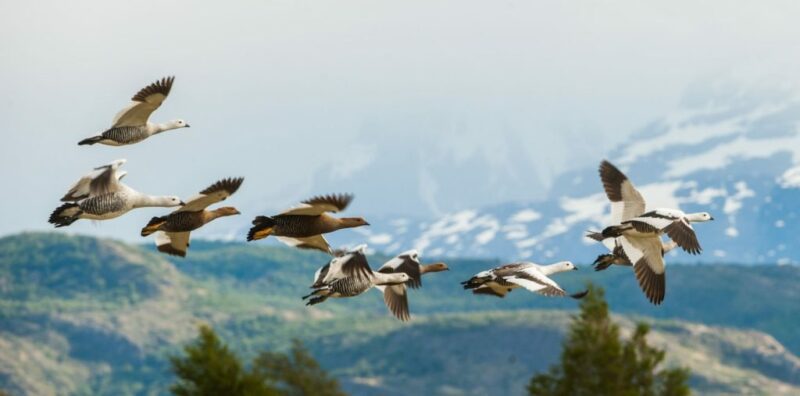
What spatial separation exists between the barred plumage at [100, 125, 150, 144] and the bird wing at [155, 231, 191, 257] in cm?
206

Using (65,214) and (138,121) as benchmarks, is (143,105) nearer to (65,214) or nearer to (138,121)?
(138,121)

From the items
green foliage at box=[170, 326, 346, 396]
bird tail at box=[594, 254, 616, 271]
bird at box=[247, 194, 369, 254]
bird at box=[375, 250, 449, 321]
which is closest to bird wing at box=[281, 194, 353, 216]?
bird at box=[247, 194, 369, 254]

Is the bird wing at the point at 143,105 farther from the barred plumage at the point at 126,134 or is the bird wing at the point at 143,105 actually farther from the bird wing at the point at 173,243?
the bird wing at the point at 173,243

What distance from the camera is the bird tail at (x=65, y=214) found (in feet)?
91.8

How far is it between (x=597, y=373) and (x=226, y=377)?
107ft

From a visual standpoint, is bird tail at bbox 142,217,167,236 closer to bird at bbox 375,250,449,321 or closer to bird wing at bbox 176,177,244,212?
bird wing at bbox 176,177,244,212

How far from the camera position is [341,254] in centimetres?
2902

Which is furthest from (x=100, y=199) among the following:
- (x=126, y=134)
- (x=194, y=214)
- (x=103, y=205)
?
(x=126, y=134)

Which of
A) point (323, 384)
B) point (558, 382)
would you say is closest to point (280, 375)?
point (323, 384)

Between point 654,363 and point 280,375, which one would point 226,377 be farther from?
point 654,363

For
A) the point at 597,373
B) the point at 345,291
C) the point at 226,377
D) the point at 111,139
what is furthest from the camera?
the point at 597,373

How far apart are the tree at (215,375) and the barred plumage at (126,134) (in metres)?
88.1

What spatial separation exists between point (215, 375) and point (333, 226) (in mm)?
93128

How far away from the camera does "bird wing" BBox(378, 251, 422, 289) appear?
30008 mm
